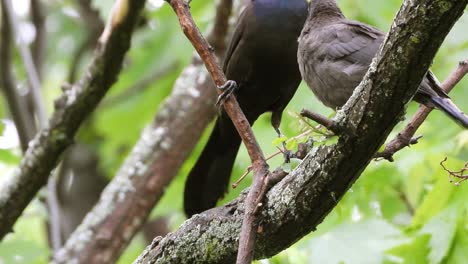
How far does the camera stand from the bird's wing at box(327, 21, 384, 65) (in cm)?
235

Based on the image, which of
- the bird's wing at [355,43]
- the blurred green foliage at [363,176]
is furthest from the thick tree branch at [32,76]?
the bird's wing at [355,43]

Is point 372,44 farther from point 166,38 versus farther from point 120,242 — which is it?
point 166,38

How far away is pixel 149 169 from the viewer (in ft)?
13.6

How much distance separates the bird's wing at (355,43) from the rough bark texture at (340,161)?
44 centimetres

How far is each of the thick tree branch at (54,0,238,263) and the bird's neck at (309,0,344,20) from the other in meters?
1.40

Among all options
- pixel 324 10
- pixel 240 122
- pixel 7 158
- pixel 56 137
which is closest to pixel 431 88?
pixel 240 122

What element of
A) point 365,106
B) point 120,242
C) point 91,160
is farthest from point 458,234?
point 91,160

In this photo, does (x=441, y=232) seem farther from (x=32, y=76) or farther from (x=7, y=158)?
(x=32, y=76)

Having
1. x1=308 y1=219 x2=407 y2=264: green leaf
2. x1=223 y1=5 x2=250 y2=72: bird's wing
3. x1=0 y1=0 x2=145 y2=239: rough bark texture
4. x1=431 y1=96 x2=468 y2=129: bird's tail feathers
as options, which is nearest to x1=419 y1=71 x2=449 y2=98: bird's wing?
x1=431 y1=96 x2=468 y2=129: bird's tail feathers

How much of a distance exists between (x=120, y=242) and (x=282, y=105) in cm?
115

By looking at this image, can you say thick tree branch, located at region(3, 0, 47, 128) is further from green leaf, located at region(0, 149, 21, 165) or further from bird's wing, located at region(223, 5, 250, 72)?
bird's wing, located at region(223, 5, 250, 72)

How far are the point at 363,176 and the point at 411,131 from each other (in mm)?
1357

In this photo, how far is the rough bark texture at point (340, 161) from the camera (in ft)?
5.45

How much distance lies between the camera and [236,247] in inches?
90.0
